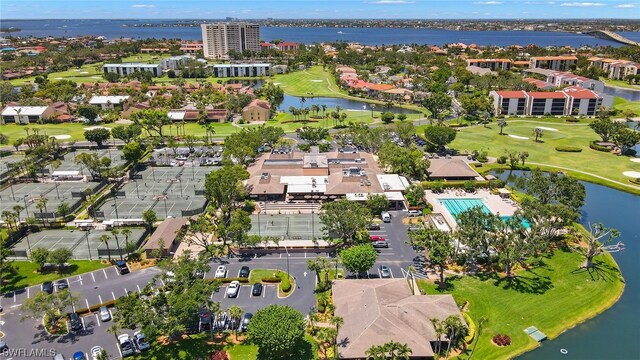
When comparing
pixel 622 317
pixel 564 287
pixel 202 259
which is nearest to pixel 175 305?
pixel 202 259

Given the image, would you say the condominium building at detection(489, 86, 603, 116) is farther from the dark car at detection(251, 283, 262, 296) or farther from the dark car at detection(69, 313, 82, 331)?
the dark car at detection(69, 313, 82, 331)

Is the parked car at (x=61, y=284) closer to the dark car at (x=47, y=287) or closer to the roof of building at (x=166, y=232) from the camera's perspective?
the dark car at (x=47, y=287)

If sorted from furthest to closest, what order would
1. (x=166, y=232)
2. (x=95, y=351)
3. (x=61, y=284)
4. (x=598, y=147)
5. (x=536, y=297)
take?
(x=598, y=147) → (x=166, y=232) → (x=61, y=284) → (x=536, y=297) → (x=95, y=351)

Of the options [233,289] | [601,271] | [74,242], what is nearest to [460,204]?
[601,271]

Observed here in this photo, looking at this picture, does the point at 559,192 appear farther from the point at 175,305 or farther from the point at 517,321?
the point at 175,305

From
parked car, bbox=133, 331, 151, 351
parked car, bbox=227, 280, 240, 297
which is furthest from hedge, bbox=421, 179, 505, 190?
parked car, bbox=133, 331, 151, 351

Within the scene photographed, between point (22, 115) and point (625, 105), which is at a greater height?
point (22, 115)

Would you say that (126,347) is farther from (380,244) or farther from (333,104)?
(333,104)

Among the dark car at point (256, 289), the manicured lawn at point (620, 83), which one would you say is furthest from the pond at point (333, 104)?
the dark car at point (256, 289)
